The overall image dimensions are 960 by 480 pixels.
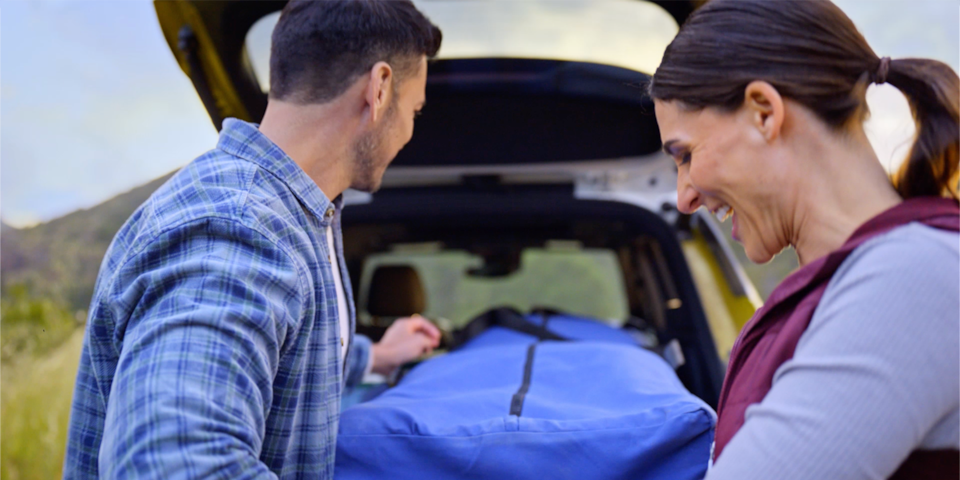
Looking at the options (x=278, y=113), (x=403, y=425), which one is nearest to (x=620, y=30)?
(x=278, y=113)

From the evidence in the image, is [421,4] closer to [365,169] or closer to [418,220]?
[365,169]

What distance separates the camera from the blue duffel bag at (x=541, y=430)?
112 cm

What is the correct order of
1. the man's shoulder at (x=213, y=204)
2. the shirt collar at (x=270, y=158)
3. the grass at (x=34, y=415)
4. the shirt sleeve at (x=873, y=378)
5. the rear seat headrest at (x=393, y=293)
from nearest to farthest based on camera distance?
the shirt sleeve at (x=873, y=378), the man's shoulder at (x=213, y=204), the shirt collar at (x=270, y=158), the rear seat headrest at (x=393, y=293), the grass at (x=34, y=415)

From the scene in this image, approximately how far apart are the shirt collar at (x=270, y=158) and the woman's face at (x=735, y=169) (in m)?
0.62

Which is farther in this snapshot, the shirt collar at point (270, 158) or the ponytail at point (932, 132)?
the shirt collar at point (270, 158)

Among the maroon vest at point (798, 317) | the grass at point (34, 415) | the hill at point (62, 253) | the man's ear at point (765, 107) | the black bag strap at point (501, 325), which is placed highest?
the man's ear at point (765, 107)

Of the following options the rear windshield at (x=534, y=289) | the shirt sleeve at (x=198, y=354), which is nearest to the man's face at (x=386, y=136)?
the shirt sleeve at (x=198, y=354)

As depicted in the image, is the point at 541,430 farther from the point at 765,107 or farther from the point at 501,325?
the point at 501,325

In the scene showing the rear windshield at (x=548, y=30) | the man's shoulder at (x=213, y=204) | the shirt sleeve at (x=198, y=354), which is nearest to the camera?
the shirt sleeve at (x=198, y=354)

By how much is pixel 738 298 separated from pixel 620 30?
1048 millimetres

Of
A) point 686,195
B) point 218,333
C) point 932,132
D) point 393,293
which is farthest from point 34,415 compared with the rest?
point 932,132

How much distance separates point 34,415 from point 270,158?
12.1ft

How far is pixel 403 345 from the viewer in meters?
2.21

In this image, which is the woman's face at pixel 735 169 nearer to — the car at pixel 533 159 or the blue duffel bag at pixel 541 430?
the blue duffel bag at pixel 541 430
